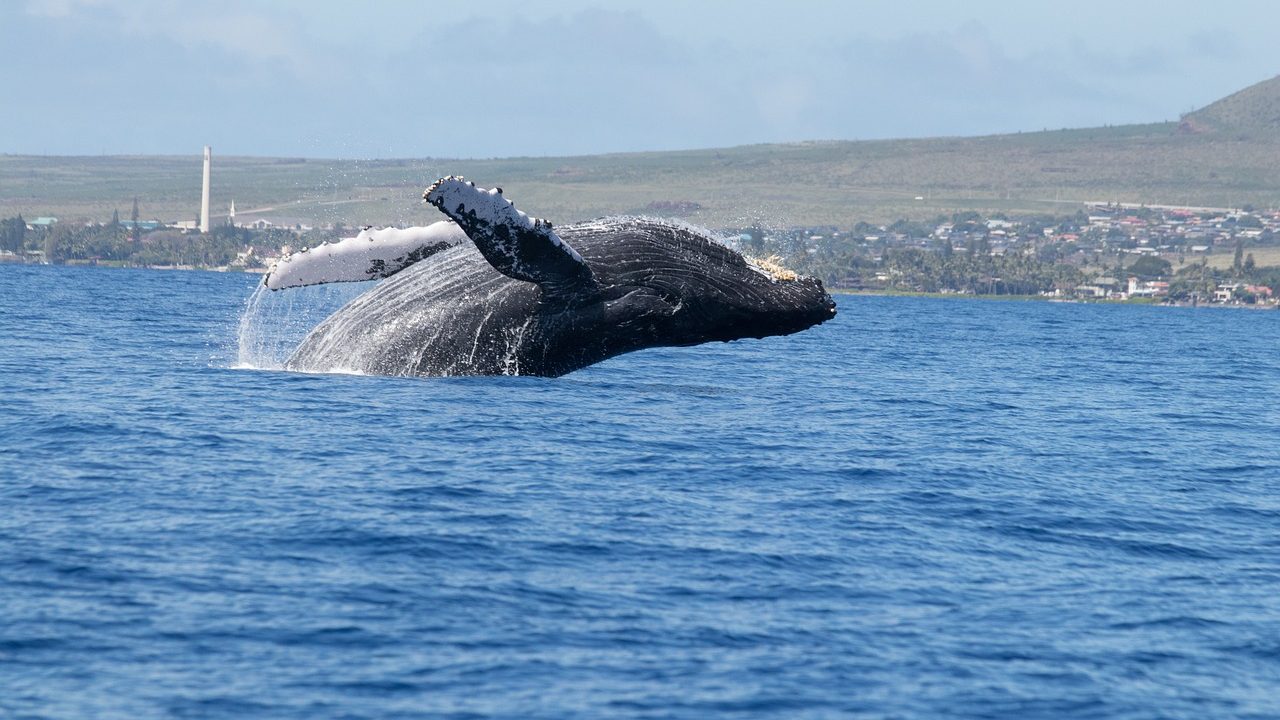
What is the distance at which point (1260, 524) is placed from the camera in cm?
1203

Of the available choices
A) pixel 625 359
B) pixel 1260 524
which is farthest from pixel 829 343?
pixel 1260 524

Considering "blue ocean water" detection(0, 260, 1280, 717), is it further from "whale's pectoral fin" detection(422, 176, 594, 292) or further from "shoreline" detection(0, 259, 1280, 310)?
"shoreline" detection(0, 259, 1280, 310)

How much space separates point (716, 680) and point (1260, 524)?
6.32 m

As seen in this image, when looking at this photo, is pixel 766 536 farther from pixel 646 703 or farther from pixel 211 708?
pixel 211 708

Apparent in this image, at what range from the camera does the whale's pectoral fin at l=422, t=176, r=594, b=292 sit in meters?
13.1

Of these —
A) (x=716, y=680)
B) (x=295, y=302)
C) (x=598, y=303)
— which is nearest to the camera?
(x=716, y=680)

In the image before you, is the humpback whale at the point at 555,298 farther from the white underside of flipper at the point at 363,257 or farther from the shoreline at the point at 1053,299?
the shoreline at the point at 1053,299

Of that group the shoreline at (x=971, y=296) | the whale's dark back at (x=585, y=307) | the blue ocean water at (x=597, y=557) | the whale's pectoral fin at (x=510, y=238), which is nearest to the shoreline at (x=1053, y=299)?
the shoreline at (x=971, y=296)

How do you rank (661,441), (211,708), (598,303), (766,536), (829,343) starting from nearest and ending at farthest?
1. (211,708)
2. (766,536)
3. (661,441)
4. (598,303)
5. (829,343)

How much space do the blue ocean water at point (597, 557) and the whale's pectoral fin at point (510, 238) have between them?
4.14 ft

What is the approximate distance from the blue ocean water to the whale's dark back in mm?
431

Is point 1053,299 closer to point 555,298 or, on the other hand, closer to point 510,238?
point 555,298

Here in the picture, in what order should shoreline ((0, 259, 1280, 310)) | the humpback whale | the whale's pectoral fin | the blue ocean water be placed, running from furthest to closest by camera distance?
shoreline ((0, 259, 1280, 310)), the humpback whale, the whale's pectoral fin, the blue ocean water

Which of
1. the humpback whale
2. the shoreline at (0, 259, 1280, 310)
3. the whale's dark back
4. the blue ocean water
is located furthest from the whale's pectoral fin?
the shoreline at (0, 259, 1280, 310)
